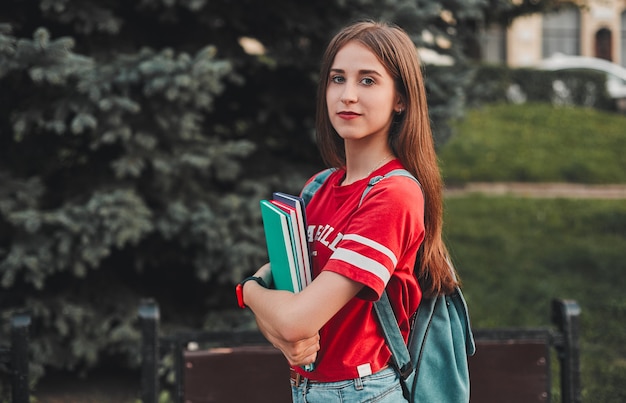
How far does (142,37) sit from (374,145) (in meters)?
Answer: 3.23

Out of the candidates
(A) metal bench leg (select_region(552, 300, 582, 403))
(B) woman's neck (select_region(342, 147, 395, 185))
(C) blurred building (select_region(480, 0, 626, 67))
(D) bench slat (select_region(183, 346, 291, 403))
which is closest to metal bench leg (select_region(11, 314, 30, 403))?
(D) bench slat (select_region(183, 346, 291, 403))

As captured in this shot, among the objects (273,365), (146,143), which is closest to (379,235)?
(273,365)

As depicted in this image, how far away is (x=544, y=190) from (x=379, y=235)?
8904 mm

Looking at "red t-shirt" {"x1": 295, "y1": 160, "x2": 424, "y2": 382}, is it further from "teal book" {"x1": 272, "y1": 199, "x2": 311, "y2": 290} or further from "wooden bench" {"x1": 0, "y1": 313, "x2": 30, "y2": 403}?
"wooden bench" {"x1": 0, "y1": 313, "x2": 30, "y2": 403}

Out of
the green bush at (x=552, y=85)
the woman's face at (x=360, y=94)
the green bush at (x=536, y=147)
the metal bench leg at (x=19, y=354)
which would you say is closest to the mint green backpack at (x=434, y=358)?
the woman's face at (x=360, y=94)

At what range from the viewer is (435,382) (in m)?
2.02

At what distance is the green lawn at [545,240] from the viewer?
6129 millimetres

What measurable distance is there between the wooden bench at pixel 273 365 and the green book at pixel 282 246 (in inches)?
58.6

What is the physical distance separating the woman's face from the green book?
0.91 feet

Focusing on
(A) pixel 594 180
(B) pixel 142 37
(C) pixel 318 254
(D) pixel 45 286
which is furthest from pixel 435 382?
(A) pixel 594 180

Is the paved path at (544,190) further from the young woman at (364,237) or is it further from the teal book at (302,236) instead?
the teal book at (302,236)

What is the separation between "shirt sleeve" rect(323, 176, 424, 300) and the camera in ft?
5.76

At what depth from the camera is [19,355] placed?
3164 millimetres

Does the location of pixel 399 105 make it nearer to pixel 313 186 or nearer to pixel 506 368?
pixel 313 186
